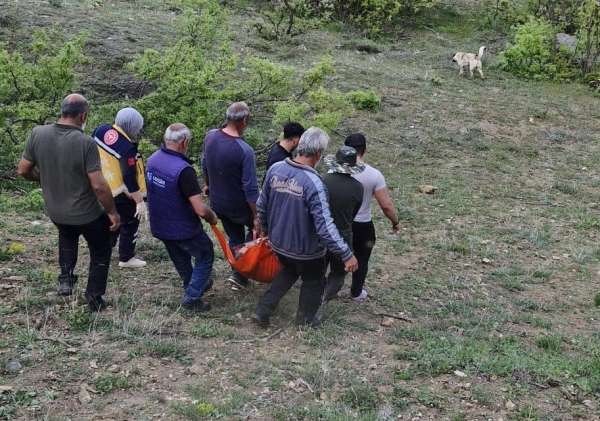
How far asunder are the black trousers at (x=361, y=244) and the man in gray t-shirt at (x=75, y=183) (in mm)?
1917

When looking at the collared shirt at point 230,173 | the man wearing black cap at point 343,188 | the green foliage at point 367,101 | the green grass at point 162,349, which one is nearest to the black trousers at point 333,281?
the man wearing black cap at point 343,188

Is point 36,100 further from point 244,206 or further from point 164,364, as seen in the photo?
point 164,364

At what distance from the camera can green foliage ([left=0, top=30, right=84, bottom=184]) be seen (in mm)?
7688

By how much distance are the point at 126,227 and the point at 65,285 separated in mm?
910

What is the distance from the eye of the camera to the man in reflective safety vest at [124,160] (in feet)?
17.3

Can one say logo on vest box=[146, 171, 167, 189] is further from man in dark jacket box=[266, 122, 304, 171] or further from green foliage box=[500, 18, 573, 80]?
green foliage box=[500, 18, 573, 80]

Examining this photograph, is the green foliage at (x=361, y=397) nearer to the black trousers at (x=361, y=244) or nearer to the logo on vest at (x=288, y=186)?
the logo on vest at (x=288, y=186)

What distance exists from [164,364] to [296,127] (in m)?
2.02

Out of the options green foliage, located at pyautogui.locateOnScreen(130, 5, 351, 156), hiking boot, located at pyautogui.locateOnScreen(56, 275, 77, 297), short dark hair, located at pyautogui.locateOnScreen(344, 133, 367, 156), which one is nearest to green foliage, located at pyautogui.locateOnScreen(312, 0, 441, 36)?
green foliage, located at pyautogui.locateOnScreen(130, 5, 351, 156)

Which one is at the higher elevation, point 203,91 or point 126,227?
point 203,91

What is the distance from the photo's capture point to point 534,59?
15242mm

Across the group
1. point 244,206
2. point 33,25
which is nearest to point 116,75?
point 33,25

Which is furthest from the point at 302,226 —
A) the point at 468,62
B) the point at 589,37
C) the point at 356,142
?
the point at 589,37

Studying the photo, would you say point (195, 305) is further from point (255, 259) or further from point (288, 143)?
point (288, 143)
